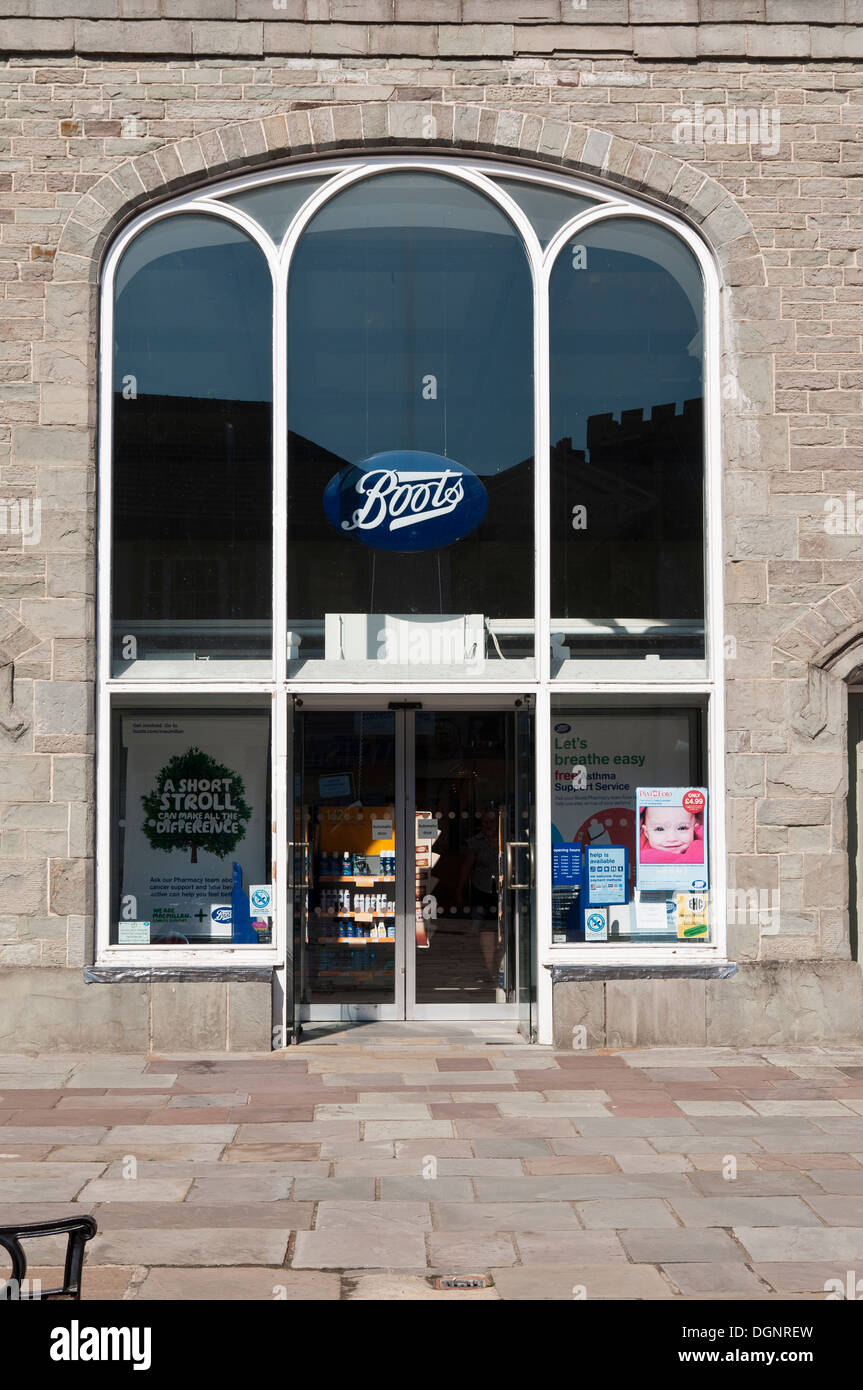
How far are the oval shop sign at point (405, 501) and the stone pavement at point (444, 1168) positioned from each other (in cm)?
384

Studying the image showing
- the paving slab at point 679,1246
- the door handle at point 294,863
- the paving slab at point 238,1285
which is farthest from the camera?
the door handle at point 294,863

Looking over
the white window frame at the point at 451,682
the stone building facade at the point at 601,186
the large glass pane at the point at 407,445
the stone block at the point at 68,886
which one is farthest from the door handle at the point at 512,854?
the stone block at the point at 68,886

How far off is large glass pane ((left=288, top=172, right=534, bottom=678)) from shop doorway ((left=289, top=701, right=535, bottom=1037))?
83 cm

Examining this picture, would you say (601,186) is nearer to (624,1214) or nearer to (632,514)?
(632,514)

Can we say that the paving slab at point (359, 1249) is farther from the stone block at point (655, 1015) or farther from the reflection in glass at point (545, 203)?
the reflection in glass at point (545, 203)

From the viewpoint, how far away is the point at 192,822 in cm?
1090

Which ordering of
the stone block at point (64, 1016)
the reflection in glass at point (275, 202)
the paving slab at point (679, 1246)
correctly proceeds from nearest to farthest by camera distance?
the paving slab at point (679, 1246)
the stone block at point (64, 1016)
the reflection in glass at point (275, 202)

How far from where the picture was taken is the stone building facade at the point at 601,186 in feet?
34.2

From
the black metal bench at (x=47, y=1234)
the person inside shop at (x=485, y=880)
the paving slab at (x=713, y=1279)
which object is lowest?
the paving slab at (x=713, y=1279)

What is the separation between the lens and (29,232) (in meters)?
10.7

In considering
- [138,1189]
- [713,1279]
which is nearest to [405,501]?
[138,1189]

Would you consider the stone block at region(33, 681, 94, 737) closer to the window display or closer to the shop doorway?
the shop doorway

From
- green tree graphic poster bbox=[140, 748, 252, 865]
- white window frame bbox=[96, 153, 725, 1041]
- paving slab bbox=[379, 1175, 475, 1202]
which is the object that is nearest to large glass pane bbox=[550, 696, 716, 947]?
white window frame bbox=[96, 153, 725, 1041]
